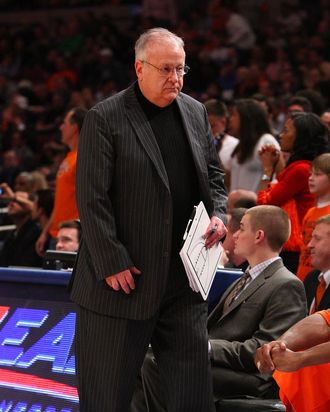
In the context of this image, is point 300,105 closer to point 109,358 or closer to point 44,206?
point 44,206

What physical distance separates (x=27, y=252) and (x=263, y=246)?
390 cm

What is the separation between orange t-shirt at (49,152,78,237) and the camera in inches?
289

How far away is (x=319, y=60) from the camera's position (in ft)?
39.8

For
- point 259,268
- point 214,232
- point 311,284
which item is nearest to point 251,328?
point 259,268

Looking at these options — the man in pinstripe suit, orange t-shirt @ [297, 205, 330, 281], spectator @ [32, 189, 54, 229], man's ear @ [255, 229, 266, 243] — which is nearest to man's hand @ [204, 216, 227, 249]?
the man in pinstripe suit

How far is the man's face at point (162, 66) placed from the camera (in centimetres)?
364

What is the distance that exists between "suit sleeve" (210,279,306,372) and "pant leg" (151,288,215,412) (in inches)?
22.9

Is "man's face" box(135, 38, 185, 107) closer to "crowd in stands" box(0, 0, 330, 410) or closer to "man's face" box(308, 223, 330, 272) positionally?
"crowd in stands" box(0, 0, 330, 410)

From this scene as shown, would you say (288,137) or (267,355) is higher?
(288,137)

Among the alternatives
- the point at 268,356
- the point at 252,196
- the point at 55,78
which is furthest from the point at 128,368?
the point at 55,78

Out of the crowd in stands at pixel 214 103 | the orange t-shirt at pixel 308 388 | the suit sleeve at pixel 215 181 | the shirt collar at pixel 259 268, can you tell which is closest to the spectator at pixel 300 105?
the crowd in stands at pixel 214 103

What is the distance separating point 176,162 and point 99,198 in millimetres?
355

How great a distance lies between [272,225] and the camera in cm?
484

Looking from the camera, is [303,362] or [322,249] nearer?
[303,362]
